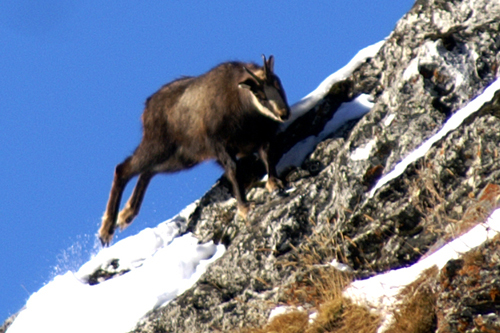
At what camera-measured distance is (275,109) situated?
28.2ft

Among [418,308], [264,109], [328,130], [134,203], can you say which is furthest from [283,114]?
[418,308]

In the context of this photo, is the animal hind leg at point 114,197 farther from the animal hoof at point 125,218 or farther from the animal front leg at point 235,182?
the animal front leg at point 235,182

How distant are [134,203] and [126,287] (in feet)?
8.93

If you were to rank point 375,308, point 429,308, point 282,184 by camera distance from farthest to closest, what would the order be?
point 282,184 → point 375,308 → point 429,308

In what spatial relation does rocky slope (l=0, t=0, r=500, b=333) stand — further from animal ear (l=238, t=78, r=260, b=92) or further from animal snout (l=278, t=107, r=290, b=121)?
animal ear (l=238, t=78, r=260, b=92)

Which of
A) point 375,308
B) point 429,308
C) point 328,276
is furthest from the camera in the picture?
point 328,276

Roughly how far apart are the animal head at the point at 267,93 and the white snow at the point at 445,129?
208 centimetres

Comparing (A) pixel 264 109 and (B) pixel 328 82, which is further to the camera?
(B) pixel 328 82

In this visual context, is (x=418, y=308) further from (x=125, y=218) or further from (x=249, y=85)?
(x=125, y=218)

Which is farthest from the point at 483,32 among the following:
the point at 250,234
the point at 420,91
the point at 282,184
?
the point at 250,234

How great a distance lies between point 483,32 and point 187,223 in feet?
14.1

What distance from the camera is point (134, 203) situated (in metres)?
10.5

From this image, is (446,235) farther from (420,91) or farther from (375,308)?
(420,91)

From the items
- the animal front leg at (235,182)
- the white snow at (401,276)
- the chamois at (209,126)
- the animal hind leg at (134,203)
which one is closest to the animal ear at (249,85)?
the chamois at (209,126)
